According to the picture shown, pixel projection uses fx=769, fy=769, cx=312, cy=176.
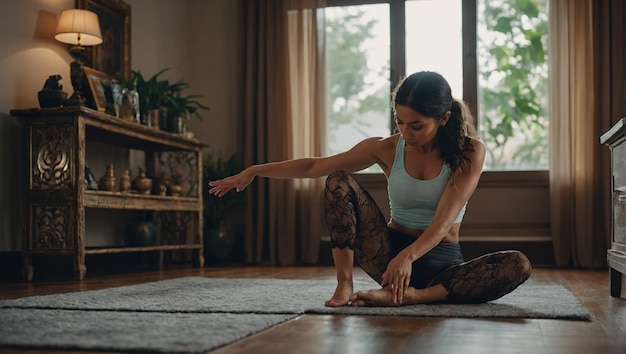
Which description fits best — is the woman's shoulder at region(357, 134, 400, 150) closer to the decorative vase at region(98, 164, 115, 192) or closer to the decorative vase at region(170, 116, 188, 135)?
the decorative vase at region(98, 164, 115, 192)

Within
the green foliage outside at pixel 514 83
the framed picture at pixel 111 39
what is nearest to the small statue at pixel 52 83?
the framed picture at pixel 111 39

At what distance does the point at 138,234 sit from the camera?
15.8 feet

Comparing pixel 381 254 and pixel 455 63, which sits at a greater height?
pixel 455 63

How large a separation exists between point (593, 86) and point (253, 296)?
341 cm

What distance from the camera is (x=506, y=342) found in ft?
5.55

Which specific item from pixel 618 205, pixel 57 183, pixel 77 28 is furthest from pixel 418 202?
pixel 77 28

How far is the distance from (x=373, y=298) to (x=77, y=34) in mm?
2733

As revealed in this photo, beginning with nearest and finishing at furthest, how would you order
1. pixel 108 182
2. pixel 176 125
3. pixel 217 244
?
pixel 108 182
pixel 176 125
pixel 217 244

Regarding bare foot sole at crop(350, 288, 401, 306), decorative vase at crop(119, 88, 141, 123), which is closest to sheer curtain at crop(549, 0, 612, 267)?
decorative vase at crop(119, 88, 141, 123)

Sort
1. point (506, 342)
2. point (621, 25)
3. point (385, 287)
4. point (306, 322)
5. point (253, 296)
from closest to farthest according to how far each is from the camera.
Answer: point (506, 342), point (306, 322), point (385, 287), point (253, 296), point (621, 25)

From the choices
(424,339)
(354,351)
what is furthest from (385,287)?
(354,351)

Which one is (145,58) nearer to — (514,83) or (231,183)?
(514,83)

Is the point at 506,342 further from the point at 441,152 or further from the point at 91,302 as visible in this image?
the point at 91,302

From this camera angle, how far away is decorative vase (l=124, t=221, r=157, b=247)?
4.83 metres
